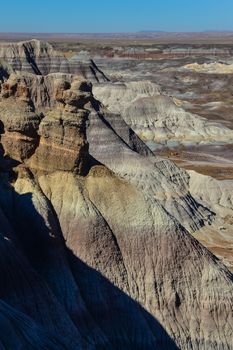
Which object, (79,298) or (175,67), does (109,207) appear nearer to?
(79,298)

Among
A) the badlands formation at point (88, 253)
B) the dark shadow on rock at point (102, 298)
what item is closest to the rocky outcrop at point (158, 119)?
the badlands formation at point (88, 253)

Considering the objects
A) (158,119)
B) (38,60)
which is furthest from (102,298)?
(38,60)

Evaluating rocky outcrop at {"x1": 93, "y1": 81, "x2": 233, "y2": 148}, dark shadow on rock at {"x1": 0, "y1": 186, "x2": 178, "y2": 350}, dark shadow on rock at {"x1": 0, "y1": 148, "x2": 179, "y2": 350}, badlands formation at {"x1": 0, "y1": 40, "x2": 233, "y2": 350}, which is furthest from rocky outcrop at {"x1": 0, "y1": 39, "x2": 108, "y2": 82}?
dark shadow on rock at {"x1": 0, "y1": 186, "x2": 178, "y2": 350}

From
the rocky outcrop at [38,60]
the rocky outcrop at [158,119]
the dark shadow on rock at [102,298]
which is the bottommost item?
the rocky outcrop at [158,119]

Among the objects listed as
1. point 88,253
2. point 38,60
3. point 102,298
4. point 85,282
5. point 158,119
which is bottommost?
point 158,119

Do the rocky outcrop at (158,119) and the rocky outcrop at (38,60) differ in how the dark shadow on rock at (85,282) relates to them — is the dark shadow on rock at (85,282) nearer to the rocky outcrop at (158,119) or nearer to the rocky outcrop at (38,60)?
the rocky outcrop at (158,119)

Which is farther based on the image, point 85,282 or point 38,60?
point 38,60

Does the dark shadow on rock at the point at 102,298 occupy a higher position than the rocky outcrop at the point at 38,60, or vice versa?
the rocky outcrop at the point at 38,60

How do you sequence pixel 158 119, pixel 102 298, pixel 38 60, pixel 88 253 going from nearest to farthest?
pixel 102 298, pixel 88 253, pixel 158 119, pixel 38 60

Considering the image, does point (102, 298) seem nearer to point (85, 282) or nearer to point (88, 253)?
point (85, 282)

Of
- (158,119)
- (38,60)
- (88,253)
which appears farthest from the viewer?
(38,60)

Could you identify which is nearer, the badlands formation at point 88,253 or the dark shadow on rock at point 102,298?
the badlands formation at point 88,253

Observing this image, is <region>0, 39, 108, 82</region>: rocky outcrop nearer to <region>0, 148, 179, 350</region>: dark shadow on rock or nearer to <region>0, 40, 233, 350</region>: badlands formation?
<region>0, 40, 233, 350</region>: badlands formation
